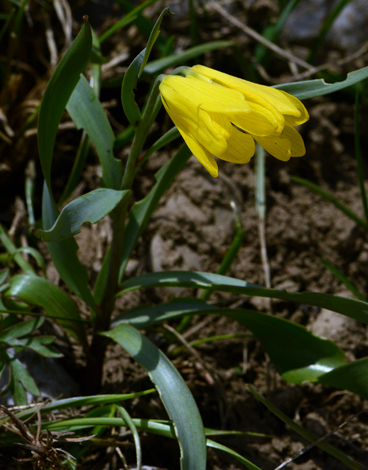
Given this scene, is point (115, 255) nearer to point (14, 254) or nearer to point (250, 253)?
point (14, 254)

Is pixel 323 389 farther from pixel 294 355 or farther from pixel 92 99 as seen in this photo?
pixel 92 99

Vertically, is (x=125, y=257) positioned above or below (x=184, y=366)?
above

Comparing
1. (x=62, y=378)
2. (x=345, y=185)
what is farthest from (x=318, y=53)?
(x=62, y=378)

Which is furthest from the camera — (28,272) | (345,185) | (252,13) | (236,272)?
(252,13)

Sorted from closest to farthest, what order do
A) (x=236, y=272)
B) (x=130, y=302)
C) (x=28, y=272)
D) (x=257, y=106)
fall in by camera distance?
(x=257, y=106) < (x=28, y=272) < (x=130, y=302) < (x=236, y=272)

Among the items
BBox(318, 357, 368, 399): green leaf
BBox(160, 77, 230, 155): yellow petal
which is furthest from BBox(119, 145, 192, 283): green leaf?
BBox(318, 357, 368, 399): green leaf
